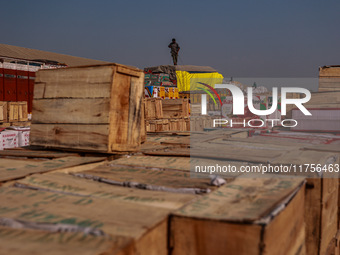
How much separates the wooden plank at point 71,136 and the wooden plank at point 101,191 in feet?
2.63

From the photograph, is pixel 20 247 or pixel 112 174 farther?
pixel 112 174

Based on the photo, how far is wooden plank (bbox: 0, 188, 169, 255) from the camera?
1.34 meters

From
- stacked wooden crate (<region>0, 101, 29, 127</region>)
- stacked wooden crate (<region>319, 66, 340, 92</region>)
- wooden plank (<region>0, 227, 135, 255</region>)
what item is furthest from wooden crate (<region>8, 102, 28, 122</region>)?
wooden plank (<region>0, 227, 135, 255</region>)

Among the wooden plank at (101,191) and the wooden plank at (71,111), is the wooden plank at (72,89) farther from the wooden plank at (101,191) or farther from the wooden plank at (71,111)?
the wooden plank at (101,191)

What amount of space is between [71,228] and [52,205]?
35 centimetres

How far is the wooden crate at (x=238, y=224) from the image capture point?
1373 mm

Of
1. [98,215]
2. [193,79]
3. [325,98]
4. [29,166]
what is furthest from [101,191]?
[193,79]

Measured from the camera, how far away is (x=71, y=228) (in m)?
1.34

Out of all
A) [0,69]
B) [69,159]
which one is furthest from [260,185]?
[0,69]

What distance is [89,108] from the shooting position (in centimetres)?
312

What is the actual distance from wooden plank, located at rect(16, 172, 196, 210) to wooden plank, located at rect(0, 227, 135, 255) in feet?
1.42

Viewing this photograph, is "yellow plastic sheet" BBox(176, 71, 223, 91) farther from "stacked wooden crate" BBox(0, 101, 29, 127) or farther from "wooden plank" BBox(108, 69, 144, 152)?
"wooden plank" BBox(108, 69, 144, 152)

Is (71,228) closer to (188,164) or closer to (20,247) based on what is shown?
(20,247)

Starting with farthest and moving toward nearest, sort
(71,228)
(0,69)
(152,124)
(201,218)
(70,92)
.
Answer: (0,69), (152,124), (70,92), (201,218), (71,228)
